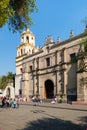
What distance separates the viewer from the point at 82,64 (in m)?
15.4

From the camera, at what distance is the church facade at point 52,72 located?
47.6 m

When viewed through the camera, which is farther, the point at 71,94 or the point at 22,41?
the point at 22,41

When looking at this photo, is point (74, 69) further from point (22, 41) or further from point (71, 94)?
point (22, 41)

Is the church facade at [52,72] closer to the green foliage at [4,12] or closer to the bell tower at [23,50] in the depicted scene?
the bell tower at [23,50]

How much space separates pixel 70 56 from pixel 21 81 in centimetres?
1897

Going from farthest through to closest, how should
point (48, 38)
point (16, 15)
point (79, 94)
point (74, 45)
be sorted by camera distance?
point (48, 38), point (74, 45), point (79, 94), point (16, 15)

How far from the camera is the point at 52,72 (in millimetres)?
54031

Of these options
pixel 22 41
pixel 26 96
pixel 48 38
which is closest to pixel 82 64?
pixel 48 38

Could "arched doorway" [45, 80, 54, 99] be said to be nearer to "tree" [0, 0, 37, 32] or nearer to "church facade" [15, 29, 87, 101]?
"church facade" [15, 29, 87, 101]

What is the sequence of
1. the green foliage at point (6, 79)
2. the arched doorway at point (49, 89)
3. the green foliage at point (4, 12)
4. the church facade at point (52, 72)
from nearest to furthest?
the green foliage at point (4, 12) → the church facade at point (52, 72) → the arched doorway at point (49, 89) → the green foliage at point (6, 79)

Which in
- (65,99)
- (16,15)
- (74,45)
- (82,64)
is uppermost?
(74,45)

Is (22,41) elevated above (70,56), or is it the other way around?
(22,41)

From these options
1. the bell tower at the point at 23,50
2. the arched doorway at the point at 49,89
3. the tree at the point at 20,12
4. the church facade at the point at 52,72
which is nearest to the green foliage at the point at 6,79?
the bell tower at the point at 23,50

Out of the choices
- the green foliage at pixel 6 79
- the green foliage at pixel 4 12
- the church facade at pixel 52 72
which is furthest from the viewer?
the green foliage at pixel 6 79
